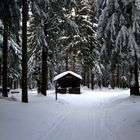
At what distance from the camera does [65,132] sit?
10820 mm

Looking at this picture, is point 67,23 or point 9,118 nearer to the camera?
point 9,118

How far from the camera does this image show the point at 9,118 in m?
11.9

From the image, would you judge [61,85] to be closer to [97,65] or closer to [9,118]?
[97,65]

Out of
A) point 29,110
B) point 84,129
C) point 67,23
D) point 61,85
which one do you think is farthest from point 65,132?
point 61,85

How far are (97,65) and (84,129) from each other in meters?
39.6

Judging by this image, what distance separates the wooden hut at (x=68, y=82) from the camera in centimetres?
4097

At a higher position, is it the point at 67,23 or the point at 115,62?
the point at 67,23

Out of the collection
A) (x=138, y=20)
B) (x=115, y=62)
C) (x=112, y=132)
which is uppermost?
(x=138, y=20)

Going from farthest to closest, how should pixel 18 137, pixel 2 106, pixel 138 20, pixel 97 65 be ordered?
1. pixel 97 65
2. pixel 138 20
3. pixel 2 106
4. pixel 18 137

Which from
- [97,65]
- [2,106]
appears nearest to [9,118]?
[2,106]

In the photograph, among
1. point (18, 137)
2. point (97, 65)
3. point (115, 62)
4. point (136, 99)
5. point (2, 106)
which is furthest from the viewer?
point (97, 65)

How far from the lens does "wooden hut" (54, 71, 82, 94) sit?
41.0m

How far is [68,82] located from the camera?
42.8m

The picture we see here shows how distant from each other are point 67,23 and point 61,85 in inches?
854
